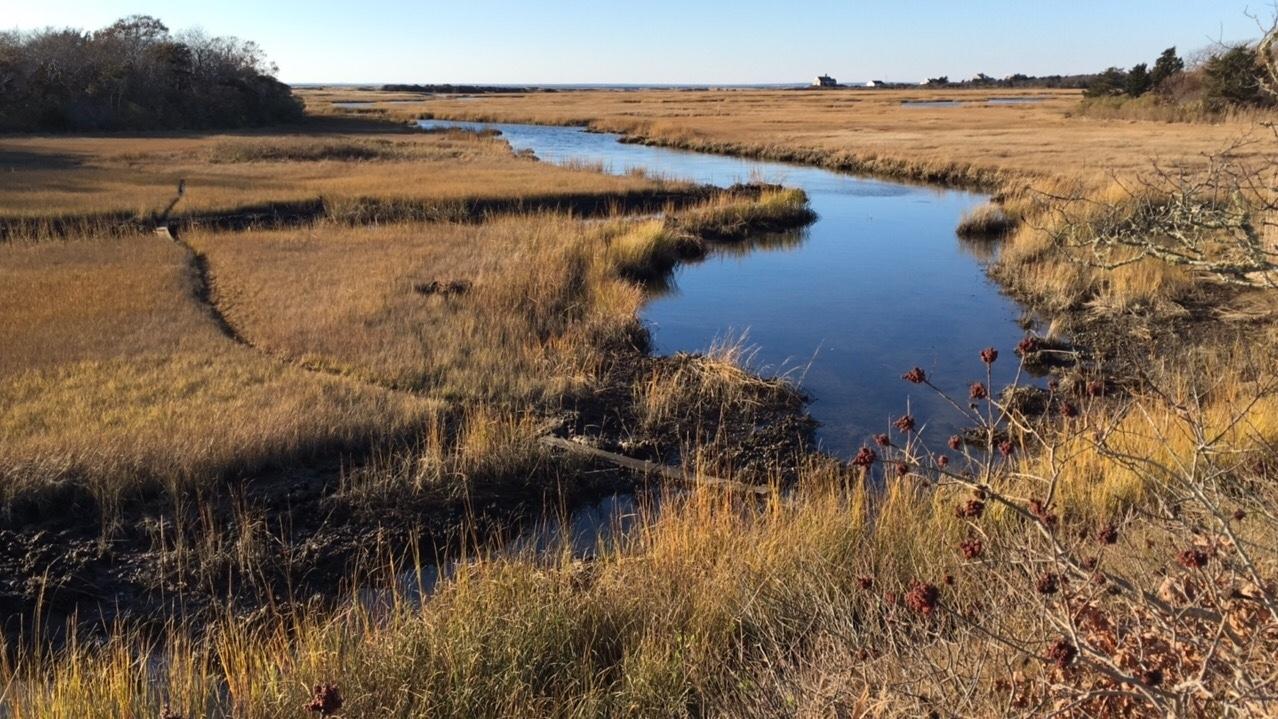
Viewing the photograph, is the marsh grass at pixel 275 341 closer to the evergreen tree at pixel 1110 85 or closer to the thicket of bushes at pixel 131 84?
the thicket of bushes at pixel 131 84

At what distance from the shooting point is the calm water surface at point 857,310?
10633 millimetres

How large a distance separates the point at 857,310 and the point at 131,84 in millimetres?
55411

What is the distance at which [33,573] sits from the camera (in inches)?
240

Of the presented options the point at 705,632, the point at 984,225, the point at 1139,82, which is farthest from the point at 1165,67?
the point at 705,632

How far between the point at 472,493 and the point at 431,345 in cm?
384

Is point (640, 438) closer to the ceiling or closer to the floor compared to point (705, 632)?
closer to the floor

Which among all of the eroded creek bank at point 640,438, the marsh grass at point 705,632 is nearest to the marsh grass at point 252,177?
the eroded creek bank at point 640,438

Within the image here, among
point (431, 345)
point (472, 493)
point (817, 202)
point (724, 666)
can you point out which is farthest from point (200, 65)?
point (724, 666)

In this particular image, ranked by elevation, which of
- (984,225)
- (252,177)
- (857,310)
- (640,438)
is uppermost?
(252,177)

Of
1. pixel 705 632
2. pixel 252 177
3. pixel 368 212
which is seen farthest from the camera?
pixel 252 177

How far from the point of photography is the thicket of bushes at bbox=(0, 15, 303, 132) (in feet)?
161

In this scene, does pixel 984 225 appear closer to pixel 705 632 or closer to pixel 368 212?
pixel 368 212

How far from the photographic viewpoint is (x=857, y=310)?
15070mm

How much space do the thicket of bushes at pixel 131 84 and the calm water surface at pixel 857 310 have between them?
4468 centimetres
